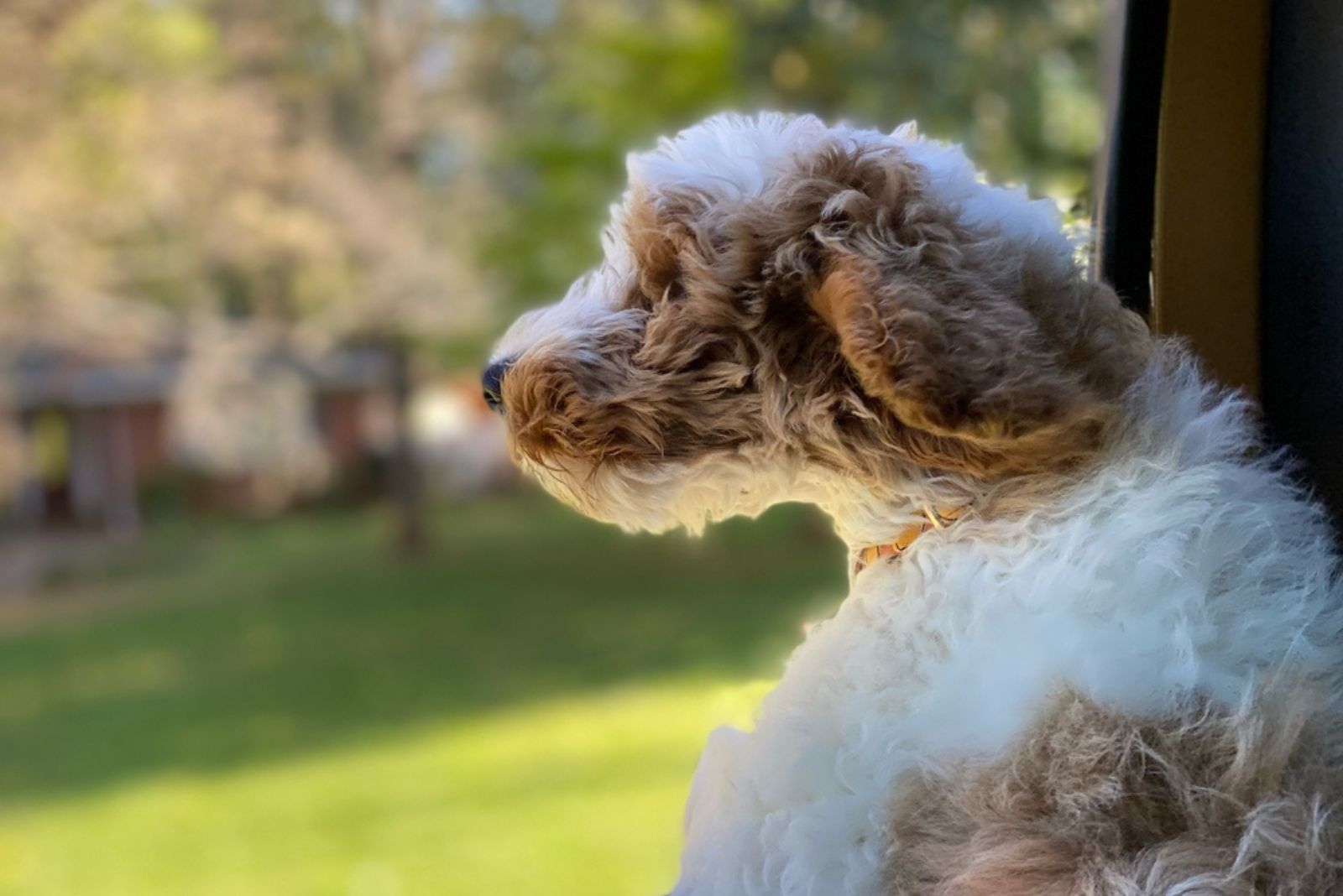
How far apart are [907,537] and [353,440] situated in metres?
5.57

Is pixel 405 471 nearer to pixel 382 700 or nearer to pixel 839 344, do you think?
pixel 382 700

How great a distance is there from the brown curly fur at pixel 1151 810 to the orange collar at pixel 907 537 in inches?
4.3

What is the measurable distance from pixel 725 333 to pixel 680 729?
3669 mm

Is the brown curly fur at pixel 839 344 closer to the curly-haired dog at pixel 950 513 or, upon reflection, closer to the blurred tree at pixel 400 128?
the curly-haired dog at pixel 950 513

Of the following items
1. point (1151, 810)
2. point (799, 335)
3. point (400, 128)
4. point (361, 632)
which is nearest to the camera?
point (1151, 810)

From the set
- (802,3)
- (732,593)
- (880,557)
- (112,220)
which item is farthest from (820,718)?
(732,593)

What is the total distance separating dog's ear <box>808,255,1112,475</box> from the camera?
19.1 inches

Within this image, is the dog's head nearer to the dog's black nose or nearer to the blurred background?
the dog's black nose

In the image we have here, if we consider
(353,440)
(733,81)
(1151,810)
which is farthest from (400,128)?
(1151,810)

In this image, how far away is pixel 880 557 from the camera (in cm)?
59

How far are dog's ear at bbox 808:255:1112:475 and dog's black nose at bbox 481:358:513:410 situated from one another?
17 centimetres

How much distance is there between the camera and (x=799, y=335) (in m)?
0.57

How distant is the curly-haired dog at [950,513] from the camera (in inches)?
18.6

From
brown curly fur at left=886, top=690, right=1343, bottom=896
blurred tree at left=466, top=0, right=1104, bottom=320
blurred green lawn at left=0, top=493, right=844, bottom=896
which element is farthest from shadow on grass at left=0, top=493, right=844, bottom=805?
brown curly fur at left=886, top=690, right=1343, bottom=896
